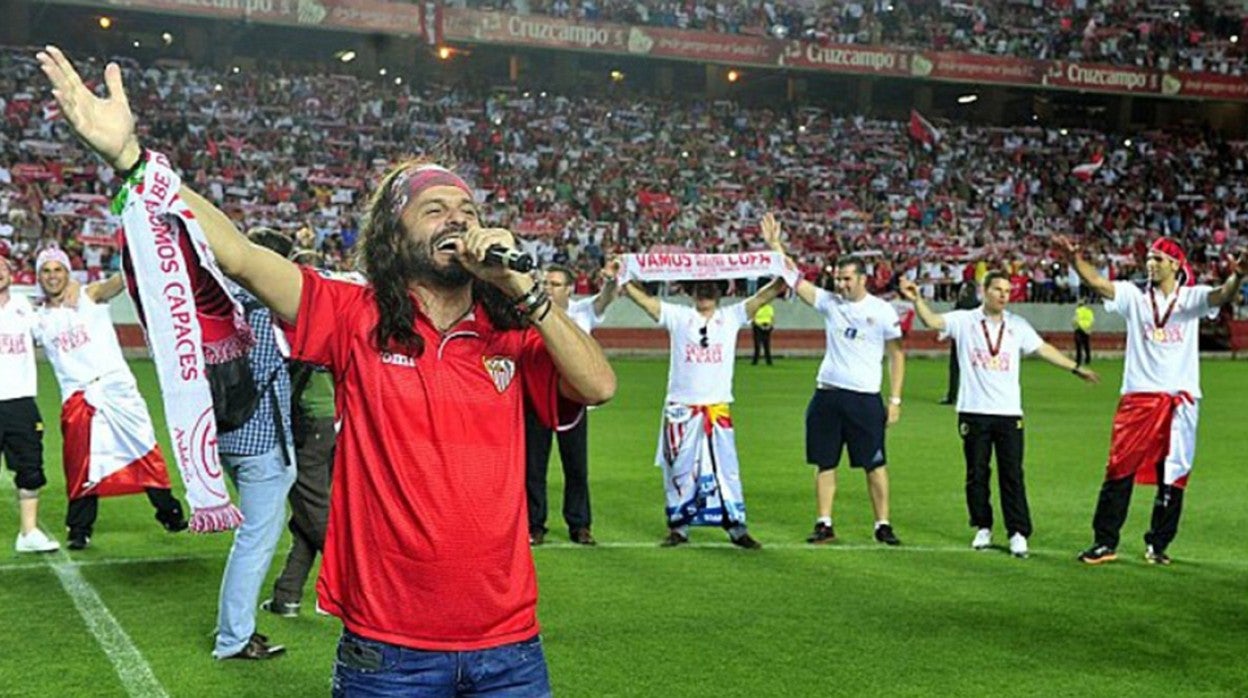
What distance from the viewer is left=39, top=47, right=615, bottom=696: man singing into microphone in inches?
130

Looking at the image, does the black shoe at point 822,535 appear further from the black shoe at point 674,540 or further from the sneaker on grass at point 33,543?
the sneaker on grass at point 33,543

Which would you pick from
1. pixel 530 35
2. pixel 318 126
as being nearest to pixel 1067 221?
pixel 530 35

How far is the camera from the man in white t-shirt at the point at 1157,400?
9.97m

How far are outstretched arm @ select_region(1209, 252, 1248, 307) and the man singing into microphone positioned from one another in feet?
22.2

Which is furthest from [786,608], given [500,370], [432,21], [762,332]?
[432,21]

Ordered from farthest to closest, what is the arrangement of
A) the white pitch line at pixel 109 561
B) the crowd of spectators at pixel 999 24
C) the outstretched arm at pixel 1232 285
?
the crowd of spectators at pixel 999 24, the white pitch line at pixel 109 561, the outstretched arm at pixel 1232 285

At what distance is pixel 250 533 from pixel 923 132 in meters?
42.8

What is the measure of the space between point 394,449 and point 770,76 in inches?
1936

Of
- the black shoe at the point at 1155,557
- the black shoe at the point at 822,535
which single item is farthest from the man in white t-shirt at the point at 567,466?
the black shoe at the point at 1155,557

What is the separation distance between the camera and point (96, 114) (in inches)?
122

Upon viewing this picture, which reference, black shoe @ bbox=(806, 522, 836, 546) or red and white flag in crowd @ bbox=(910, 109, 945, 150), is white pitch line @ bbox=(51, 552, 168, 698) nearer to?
black shoe @ bbox=(806, 522, 836, 546)

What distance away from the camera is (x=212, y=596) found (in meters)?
8.67

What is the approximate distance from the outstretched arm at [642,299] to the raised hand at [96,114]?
747cm

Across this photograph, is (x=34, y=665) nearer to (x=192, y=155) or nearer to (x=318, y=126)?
(x=192, y=155)
